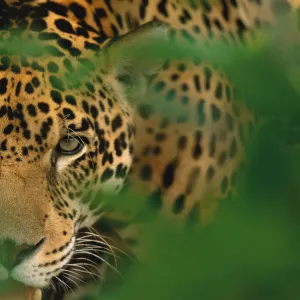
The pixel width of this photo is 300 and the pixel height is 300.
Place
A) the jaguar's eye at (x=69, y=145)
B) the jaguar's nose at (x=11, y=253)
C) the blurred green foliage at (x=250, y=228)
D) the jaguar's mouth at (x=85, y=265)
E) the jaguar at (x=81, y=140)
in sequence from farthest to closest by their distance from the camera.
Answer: the jaguar's mouth at (x=85, y=265), the jaguar's eye at (x=69, y=145), the jaguar at (x=81, y=140), the jaguar's nose at (x=11, y=253), the blurred green foliage at (x=250, y=228)

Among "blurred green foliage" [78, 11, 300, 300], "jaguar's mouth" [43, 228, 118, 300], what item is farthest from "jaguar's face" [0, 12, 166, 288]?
"blurred green foliage" [78, 11, 300, 300]

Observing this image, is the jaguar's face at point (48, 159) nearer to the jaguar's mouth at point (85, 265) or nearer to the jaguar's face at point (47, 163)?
the jaguar's face at point (47, 163)

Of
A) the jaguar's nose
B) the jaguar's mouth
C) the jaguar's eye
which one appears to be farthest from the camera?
the jaguar's mouth

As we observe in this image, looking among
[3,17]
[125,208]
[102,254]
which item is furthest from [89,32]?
[125,208]

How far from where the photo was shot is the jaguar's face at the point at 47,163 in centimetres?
235

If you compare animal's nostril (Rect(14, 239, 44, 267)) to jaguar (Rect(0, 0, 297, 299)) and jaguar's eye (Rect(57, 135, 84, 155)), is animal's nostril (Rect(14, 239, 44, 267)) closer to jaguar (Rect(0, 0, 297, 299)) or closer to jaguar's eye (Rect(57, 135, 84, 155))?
jaguar (Rect(0, 0, 297, 299))

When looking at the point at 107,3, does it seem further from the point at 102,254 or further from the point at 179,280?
A: the point at 179,280

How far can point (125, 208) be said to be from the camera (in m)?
0.65

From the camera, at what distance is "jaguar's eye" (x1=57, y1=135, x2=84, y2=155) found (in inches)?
104

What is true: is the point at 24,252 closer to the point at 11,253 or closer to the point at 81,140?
the point at 11,253

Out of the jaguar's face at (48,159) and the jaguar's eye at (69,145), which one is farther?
the jaguar's eye at (69,145)

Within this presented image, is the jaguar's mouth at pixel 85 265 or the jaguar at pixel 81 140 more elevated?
the jaguar at pixel 81 140

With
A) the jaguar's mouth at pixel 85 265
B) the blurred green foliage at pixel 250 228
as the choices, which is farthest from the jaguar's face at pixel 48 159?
the blurred green foliage at pixel 250 228

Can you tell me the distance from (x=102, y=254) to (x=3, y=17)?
99cm
